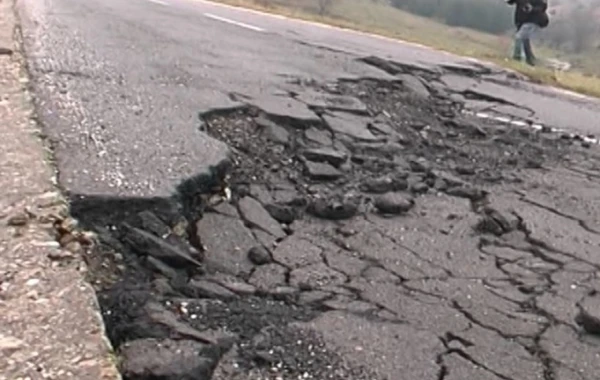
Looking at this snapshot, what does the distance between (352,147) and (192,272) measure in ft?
6.48

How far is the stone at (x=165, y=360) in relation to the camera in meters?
2.19

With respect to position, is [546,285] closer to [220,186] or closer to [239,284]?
[239,284]

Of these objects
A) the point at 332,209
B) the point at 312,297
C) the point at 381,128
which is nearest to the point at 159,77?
the point at 381,128

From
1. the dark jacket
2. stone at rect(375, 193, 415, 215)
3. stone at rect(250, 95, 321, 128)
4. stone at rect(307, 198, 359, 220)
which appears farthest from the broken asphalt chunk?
the dark jacket

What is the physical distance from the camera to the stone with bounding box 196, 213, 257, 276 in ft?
10.4

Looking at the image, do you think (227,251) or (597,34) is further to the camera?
(597,34)

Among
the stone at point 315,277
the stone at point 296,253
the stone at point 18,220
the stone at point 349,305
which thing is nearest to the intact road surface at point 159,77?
the stone at point 18,220

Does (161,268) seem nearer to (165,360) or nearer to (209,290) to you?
(209,290)

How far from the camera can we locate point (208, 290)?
9.54ft

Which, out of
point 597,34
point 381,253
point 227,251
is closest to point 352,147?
point 381,253

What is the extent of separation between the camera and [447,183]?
14.6ft

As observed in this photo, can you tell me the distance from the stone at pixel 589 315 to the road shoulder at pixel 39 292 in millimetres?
1777

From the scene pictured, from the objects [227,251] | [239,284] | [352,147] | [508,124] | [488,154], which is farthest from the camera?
[508,124]

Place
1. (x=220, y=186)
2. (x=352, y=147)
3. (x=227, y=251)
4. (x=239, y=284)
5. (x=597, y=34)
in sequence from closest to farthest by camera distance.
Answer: (x=239, y=284)
(x=227, y=251)
(x=220, y=186)
(x=352, y=147)
(x=597, y=34)
